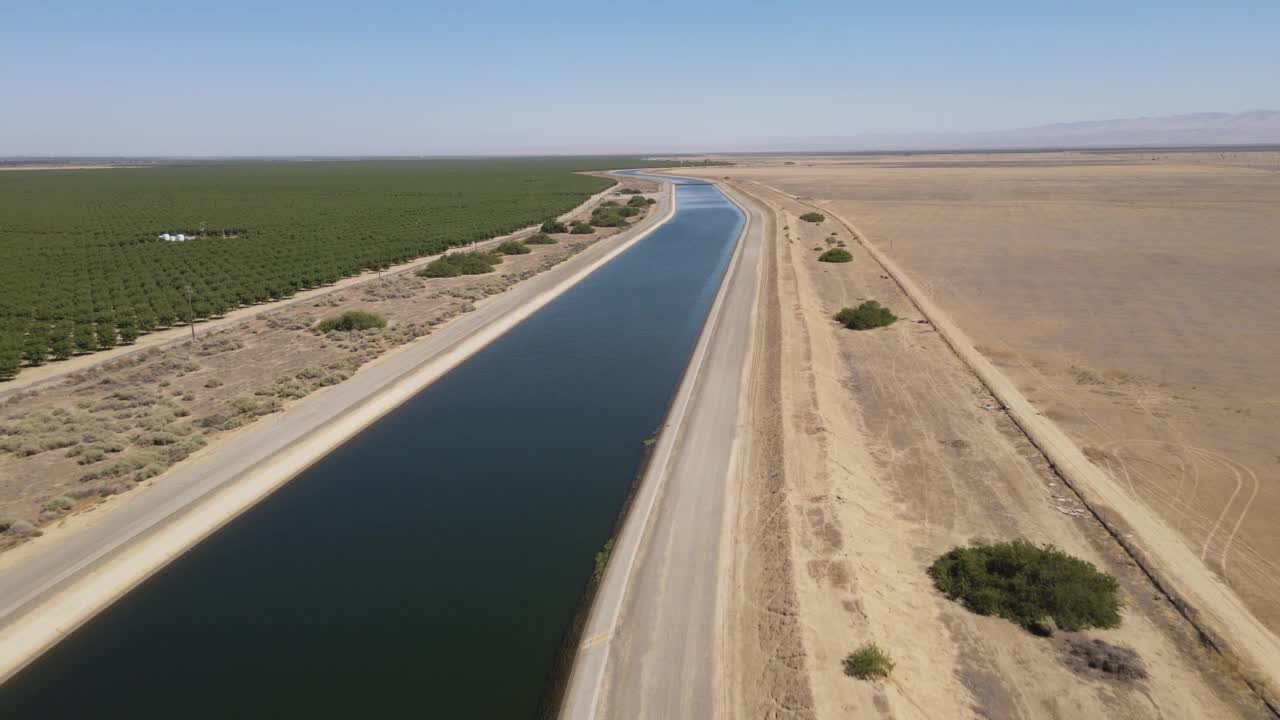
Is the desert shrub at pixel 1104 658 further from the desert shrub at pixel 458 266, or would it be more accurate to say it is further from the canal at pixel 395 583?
the desert shrub at pixel 458 266

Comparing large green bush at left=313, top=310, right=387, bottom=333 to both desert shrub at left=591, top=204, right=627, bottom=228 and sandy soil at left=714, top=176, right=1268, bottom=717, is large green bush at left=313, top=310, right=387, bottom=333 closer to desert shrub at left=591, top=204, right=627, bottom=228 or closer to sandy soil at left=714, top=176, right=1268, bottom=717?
sandy soil at left=714, top=176, right=1268, bottom=717

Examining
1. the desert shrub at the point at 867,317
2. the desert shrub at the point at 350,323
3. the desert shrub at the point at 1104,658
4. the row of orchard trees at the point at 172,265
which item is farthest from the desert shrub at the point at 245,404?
the desert shrub at the point at 867,317

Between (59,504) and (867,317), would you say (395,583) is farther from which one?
(867,317)

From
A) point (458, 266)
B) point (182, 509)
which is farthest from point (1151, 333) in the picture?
point (458, 266)

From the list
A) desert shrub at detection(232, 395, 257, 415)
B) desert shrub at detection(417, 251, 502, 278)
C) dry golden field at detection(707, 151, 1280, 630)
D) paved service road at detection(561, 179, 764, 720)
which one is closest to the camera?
paved service road at detection(561, 179, 764, 720)

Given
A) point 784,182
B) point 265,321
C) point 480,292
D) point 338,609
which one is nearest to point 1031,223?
point 480,292

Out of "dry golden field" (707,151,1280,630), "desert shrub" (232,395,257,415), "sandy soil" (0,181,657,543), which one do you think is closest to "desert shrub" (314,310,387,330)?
"sandy soil" (0,181,657,543)
